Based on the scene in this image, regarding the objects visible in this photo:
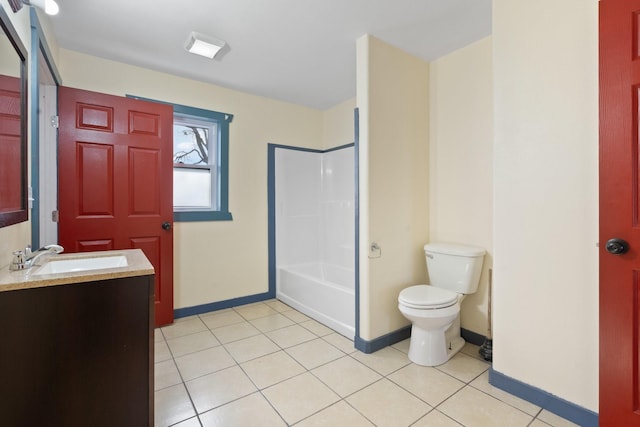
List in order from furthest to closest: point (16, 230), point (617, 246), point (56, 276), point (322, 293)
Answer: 1. point (322, 293)
2. point (16, 230)
3. point (617, 246)
4. point (56, 276)

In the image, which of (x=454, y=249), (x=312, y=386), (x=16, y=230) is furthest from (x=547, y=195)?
(x=16, y=230)

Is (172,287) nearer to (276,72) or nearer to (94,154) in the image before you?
(94,154)

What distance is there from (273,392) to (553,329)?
5.04 feet

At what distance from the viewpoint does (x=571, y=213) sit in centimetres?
145

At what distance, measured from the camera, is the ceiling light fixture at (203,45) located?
6.84ft

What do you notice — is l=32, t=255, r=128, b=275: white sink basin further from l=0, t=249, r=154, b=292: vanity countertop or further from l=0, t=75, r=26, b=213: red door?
l=0, t=75, r=26, b=213: red door

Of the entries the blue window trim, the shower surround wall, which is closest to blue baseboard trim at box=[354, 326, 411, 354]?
the shower surround wall

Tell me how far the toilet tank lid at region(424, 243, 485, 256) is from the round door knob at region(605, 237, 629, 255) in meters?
0.86

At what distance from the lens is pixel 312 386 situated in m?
1.78

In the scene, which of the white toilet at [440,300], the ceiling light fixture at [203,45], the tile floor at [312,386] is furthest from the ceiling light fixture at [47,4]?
the white toilet at [440,300]

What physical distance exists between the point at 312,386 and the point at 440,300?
3.20 feet

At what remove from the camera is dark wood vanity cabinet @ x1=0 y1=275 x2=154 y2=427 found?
1011mm

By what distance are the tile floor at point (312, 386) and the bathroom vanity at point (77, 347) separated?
17.5 inches

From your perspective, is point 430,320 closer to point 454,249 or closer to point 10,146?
point 454,249
